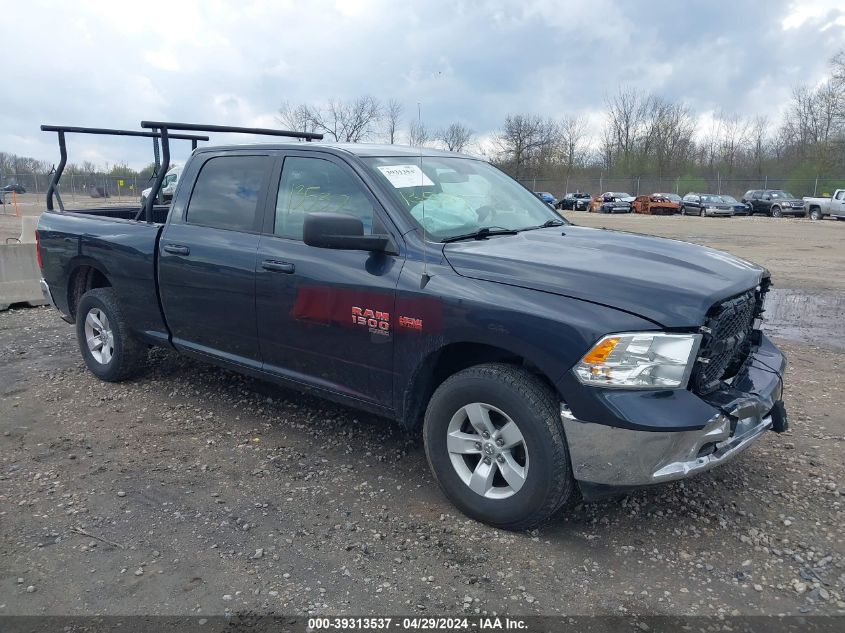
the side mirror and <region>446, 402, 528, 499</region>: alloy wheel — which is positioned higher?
the side mirror

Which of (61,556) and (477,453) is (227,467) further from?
(477,453)

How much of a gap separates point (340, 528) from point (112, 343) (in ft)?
10.2

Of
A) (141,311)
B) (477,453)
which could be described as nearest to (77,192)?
(141,311)

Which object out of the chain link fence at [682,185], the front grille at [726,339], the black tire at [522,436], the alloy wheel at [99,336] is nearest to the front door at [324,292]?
the black tire at [522,436]

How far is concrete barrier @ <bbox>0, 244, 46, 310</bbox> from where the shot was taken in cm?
877

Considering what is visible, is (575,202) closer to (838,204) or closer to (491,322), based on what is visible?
(838,204)

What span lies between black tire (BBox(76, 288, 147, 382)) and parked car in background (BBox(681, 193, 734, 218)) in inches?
1545

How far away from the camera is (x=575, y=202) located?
51.8m

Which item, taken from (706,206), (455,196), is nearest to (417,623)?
(455,196)

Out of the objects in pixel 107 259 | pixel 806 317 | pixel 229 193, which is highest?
pixel 229 193

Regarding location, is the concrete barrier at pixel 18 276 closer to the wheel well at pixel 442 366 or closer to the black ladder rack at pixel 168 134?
the black ladder rack at pixel 168 134

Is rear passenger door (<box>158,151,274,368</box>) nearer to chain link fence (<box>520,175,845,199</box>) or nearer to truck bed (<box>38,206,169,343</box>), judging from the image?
truck bed (<box>38,206,169,343</box>)

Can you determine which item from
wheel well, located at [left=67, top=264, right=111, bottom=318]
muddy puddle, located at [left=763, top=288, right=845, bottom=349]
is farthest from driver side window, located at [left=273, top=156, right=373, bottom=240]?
muddy puddle, located at [left=763, top=288, right=845, bottom=349]

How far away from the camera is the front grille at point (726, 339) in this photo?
302cm
